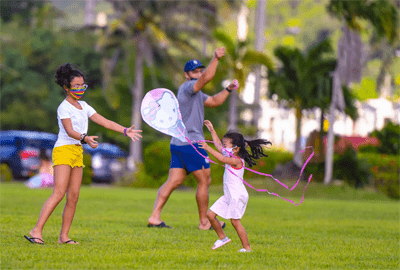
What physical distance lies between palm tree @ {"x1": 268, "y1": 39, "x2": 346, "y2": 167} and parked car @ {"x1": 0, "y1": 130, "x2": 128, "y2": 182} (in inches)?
250

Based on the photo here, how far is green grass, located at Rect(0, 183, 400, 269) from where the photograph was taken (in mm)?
5809

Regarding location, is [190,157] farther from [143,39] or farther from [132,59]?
[132,59]

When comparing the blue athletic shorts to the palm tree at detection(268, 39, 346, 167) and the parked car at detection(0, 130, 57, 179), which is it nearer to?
the parked car at detection(0, 130, 57, 179)

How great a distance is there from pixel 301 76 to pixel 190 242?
58.9ft

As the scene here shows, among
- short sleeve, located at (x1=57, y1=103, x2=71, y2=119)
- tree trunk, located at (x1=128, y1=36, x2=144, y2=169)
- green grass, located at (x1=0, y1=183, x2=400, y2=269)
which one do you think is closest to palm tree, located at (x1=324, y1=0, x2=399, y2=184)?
green grass, located at (x1=0, y1=183, x2=400, y2=269)

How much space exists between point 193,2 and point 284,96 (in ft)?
34.9

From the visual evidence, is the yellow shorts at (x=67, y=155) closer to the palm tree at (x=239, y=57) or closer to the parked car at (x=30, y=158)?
the parked car at (x=30, y=158)

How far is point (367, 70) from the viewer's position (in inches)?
2837

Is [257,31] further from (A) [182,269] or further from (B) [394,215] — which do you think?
(A) [182,269]

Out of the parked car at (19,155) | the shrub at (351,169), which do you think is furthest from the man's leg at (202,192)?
the parked car at (19,155)

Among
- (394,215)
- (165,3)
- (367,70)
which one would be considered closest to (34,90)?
(165,3)

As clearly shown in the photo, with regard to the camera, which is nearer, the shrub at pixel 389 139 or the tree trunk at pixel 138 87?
the shrub at pixel 389 139

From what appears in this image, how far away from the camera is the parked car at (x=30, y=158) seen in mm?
23891

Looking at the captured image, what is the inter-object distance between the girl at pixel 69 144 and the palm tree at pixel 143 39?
947 inches
